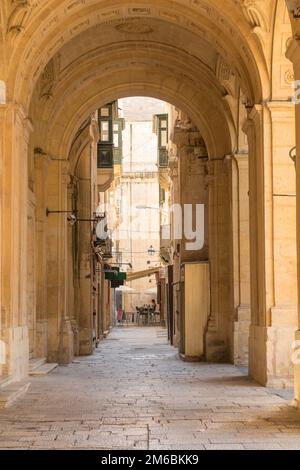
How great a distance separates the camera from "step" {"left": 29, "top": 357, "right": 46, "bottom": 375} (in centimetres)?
1536

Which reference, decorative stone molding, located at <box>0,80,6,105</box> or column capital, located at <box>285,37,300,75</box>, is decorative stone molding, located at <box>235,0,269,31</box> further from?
decorative stone molding, located at <box>0,80,6,105</box>

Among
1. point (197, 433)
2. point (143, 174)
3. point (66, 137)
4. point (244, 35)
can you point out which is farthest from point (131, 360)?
point (143, 174)

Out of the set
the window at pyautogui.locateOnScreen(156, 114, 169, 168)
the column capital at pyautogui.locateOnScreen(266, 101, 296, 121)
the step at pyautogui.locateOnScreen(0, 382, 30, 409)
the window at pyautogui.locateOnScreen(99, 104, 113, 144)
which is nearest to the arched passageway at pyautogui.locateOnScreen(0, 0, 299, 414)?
the column capital at pyautogui.locateOnScreen(266, 101, 296, 121)

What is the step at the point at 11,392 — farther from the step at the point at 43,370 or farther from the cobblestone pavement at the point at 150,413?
the step at the point at 43,370

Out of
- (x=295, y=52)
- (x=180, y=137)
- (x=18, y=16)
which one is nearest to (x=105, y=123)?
(x=180, y=137)

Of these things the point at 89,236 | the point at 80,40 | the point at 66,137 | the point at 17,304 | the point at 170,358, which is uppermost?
the point at 80,40

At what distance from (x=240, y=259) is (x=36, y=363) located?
517cm

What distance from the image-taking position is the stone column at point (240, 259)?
671 inches

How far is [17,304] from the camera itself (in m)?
13.1

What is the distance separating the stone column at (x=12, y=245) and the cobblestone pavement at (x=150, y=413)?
0.77m

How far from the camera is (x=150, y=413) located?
9695 millimetres

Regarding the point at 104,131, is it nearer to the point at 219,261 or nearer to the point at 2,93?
the point at 219,261

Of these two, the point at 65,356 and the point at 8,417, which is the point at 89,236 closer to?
the point at 65,356

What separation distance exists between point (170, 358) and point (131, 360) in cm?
115
